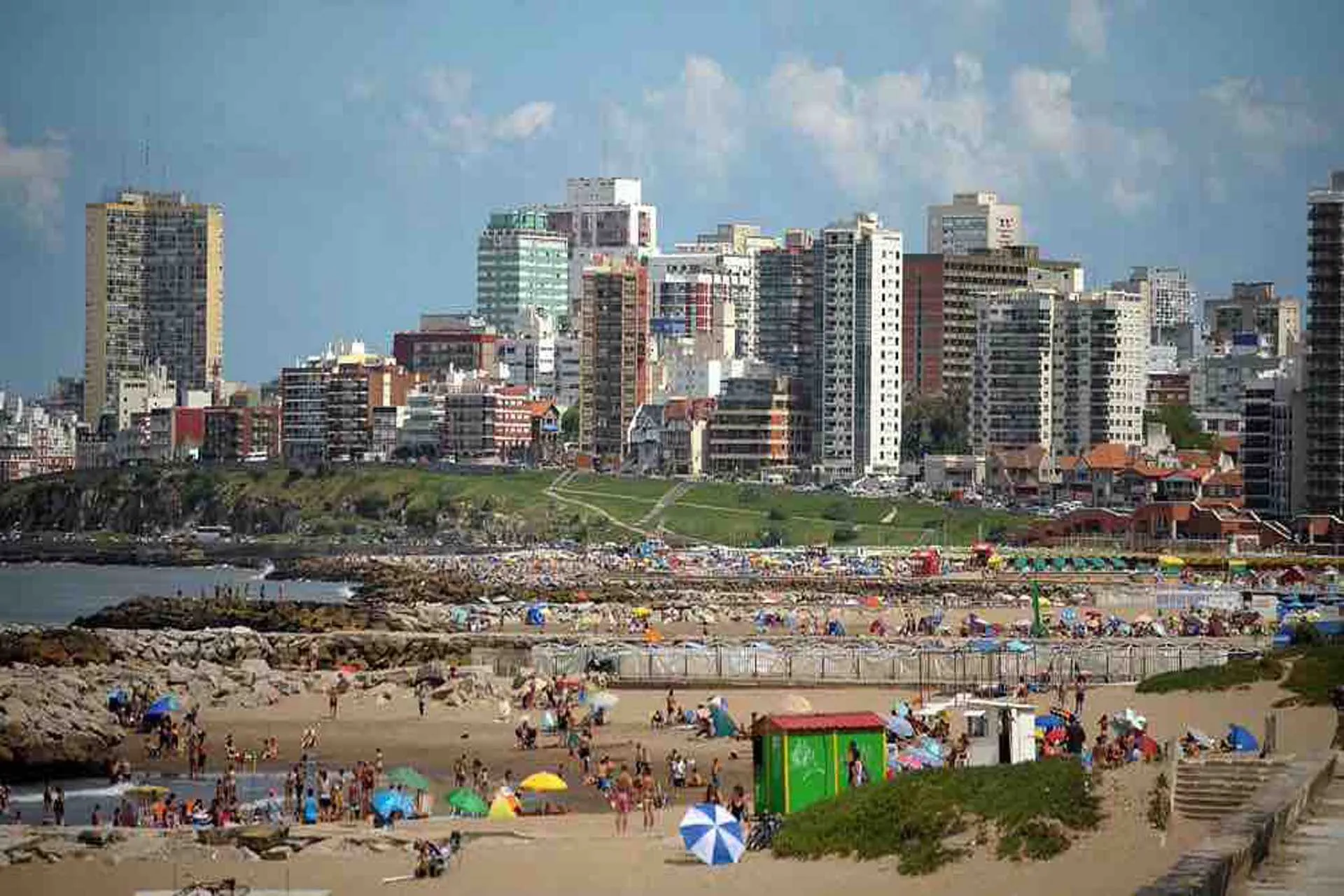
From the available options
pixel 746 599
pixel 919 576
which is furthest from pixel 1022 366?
pixel 746 599

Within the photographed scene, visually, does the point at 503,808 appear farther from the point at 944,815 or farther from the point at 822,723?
the point at 944,815

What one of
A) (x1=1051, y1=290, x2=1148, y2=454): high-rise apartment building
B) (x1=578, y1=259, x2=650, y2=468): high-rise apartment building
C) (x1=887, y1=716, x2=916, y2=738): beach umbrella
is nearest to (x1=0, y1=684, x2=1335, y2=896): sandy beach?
(x1=887, y1=716, x2=916, y2=738): beach umbrella

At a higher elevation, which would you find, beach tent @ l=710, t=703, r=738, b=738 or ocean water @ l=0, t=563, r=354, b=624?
beach tent @ l=710, t=703, r=738, b=738

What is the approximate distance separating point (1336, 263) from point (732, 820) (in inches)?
3760

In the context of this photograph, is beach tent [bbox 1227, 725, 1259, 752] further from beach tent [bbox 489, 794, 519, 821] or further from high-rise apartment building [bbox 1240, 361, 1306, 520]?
high-rise apartment building [bbox 1240, 361, 1306, 520]

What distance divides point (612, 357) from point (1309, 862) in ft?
554

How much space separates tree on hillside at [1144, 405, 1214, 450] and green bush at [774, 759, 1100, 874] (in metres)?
148

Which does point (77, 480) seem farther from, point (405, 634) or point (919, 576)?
point (405, 634)

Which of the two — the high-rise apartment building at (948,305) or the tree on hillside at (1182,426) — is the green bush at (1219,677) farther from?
the high-rise apartment building at (948,305)

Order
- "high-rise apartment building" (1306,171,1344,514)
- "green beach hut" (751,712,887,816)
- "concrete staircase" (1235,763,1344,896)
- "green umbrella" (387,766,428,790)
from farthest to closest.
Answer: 1. "high-rise apartment building" (1306,171,1344,514)
2. "green umbrella" (387,766,428,790)
3. "green beach hut" (751,712,887,816)
4. "concrete staircase" (1235,763,1344,896)

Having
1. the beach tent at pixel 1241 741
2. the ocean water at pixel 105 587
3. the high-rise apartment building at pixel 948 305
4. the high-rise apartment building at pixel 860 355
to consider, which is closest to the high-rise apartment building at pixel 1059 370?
the high-rise apartment building at pixel 860 355

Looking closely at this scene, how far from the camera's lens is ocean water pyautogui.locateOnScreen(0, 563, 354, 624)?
97.3 m

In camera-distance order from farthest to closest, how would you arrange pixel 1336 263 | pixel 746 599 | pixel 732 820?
pixel 1336 263 < pixel 746 599 < pixel 732 820

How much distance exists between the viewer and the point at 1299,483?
124 meters
